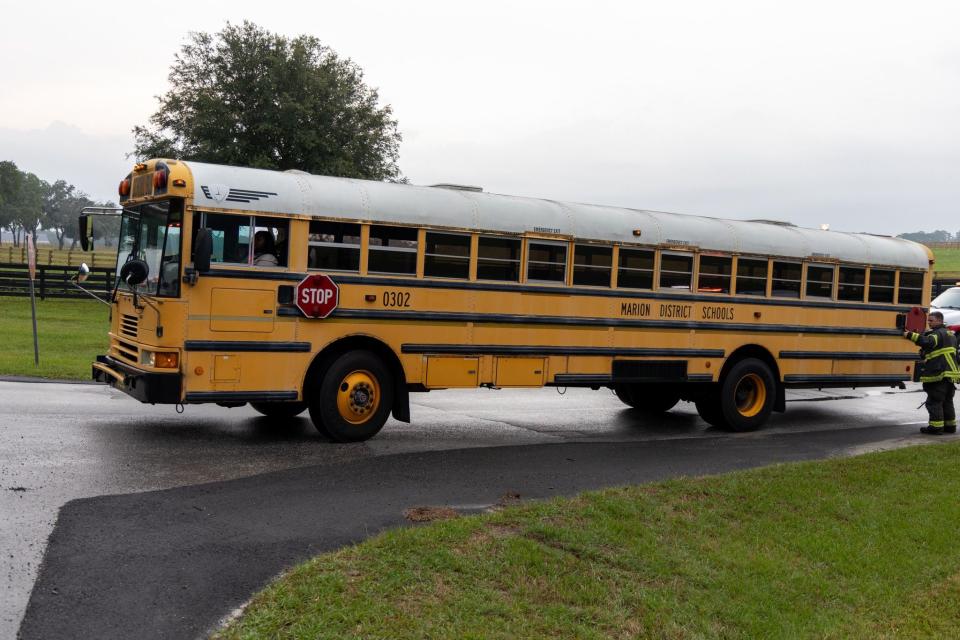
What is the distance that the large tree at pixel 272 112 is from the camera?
34.1 m

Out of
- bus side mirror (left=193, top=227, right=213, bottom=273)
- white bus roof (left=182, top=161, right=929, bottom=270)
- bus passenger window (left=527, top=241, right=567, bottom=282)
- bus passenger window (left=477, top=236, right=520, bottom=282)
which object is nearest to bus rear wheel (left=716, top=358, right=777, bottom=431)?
white bus roof (left=182, top=161, right=929, bottom=270)

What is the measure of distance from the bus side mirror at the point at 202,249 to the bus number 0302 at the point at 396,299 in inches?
77.0

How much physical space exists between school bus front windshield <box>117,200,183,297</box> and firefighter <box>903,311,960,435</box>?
10117mm

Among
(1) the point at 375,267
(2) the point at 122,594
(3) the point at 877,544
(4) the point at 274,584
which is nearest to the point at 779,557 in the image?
(3) the point at 877,544

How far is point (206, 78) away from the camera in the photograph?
37.1 m

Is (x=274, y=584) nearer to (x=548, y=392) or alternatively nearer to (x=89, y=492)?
(x=89, y=492)

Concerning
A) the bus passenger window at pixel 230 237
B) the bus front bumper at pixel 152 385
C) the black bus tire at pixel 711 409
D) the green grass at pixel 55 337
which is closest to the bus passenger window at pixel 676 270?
the black bus tire at pixel 711 409

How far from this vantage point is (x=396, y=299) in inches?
400

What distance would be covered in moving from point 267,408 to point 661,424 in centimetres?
546

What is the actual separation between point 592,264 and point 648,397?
365 cm

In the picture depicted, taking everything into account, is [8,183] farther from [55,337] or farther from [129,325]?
[129,325]

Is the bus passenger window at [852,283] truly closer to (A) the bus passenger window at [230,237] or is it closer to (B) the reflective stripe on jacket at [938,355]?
(B) the reflective stripe on jacket at [938,355]

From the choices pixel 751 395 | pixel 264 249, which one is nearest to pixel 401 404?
pixel 264 249

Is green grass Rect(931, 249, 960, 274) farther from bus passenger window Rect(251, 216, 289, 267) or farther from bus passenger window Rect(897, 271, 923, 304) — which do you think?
bus passenger window Rect(251, 216, 289, 267)
